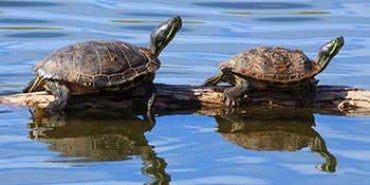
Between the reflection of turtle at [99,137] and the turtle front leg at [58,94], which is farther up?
the turtle front leg at [58,94]

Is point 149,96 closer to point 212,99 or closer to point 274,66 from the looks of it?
point 212,99

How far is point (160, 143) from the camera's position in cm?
775

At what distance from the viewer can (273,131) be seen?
8.17 metres

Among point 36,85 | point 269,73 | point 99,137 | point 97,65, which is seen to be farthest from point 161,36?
point 99,137

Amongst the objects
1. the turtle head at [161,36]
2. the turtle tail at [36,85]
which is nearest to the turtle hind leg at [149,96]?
the turtle head at [161,36]

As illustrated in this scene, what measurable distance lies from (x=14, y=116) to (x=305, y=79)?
2170 millimetres

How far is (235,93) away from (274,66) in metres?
0.36

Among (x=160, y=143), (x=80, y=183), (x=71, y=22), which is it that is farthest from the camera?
(x=71, y=22)

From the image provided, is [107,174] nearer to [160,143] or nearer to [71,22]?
[160,143]

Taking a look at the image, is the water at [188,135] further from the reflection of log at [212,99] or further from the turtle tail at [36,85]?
the turtle tail at [36,85]

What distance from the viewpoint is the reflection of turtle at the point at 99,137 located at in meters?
7.25

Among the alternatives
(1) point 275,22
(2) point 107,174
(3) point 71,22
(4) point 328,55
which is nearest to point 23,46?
(3) point 71,22

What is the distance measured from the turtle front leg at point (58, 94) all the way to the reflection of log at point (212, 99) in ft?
0.31

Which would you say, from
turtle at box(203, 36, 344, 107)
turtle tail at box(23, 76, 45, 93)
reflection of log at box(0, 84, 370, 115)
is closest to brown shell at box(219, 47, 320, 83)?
turtle at box(203, 36, 344, 107)
